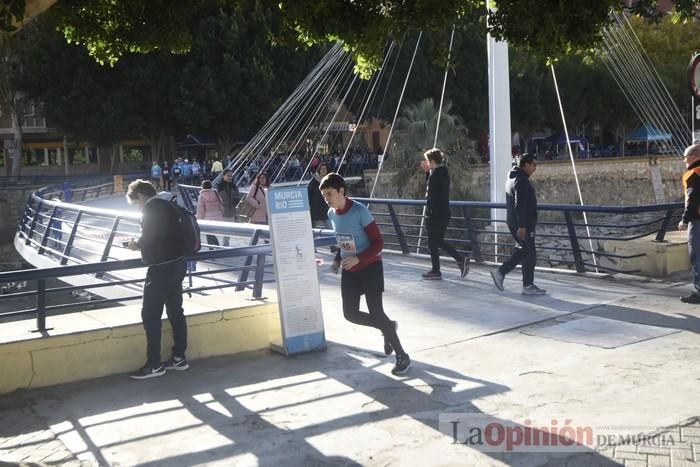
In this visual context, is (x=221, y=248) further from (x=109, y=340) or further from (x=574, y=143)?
(x=574, y=143)

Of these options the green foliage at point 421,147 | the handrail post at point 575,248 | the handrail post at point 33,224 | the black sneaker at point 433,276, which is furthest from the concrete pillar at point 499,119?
the green foliage at point 421,147

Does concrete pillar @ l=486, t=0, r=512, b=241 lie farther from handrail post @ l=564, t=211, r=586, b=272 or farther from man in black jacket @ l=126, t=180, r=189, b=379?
man in black jacket @ l=126, t=180, r=189, b=379

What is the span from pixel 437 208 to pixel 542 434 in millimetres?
6008

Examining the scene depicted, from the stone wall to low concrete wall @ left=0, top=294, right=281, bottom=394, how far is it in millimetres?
34642

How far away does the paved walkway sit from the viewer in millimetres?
4977

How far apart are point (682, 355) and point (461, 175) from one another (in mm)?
30490

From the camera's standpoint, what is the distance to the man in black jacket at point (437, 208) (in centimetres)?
1074

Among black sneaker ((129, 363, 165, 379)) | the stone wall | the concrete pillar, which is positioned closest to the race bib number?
black sneaker ((129, 363, 165, 379))

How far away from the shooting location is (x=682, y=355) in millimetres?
6820

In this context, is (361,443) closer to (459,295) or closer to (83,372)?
(83,372)

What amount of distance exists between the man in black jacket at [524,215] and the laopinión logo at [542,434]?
4.33 metres

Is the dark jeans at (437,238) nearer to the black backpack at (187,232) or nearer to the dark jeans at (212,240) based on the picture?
the black backpack at (187,232)

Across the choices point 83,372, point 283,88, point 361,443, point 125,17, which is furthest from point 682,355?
point 283,88

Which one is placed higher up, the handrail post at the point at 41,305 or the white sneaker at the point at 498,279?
the handrail post at the point at 41,305
